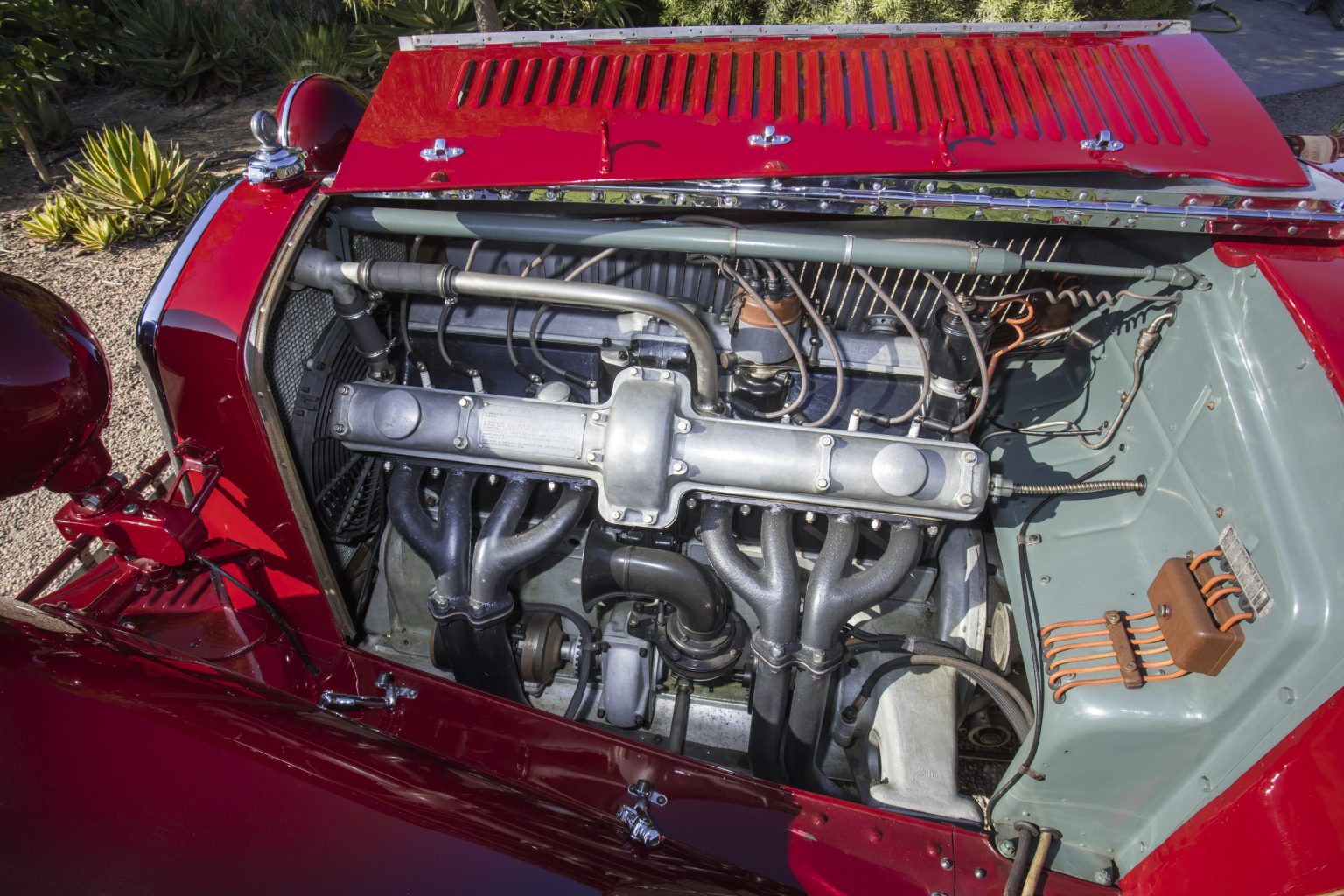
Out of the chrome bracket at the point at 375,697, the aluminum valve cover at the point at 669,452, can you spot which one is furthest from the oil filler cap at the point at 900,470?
the chrome bracket at the point at 375,697

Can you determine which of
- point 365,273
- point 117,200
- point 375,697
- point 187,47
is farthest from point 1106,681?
point 187,47

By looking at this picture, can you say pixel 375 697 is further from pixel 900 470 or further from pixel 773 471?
pixel 900 470

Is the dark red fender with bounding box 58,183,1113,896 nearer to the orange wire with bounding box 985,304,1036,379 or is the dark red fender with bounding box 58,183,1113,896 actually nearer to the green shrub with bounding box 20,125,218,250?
the orange wire with bounding box 985,304,1036,379

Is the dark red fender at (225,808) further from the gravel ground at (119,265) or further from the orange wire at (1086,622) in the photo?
the orange wire at (1086,622)

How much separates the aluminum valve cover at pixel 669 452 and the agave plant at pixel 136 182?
14.3ft

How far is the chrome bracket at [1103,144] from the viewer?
1.77 m

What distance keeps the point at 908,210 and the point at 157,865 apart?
1712 mm

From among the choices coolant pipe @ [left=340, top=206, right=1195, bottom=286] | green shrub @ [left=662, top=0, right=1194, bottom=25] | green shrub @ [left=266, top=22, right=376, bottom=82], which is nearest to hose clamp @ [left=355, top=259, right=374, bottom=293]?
coolant pipe @ [left=340, top=206, right=1195, bottom=286]

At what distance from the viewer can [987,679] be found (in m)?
1.83

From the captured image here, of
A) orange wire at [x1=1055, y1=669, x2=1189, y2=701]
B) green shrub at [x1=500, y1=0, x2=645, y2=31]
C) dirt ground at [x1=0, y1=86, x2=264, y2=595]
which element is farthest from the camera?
green shrub at [x1=500, y1=0, x2=645, y2=31]

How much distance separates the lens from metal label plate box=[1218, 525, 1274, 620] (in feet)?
4.44

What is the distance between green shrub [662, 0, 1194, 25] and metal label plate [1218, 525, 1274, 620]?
5.46 metres

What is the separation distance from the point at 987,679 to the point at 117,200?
5753mm

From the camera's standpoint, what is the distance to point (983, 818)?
1.76m
